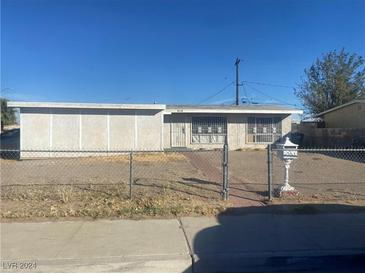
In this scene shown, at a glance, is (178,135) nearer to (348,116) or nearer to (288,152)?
(348,116)

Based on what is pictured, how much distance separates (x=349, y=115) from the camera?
25969 mm

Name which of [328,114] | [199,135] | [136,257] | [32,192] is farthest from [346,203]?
[328,114]

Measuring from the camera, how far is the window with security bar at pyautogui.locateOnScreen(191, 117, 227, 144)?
1001 inches

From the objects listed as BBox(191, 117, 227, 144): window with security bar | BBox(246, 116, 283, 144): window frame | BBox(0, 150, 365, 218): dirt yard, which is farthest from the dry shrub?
BBox(246, 116, 283, 144): window frame

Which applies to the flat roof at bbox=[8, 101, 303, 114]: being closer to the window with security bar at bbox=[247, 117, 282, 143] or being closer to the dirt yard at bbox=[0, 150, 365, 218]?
the window with security bar at bbox=[247, 117, 282, 143]

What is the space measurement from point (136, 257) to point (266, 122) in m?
22.0

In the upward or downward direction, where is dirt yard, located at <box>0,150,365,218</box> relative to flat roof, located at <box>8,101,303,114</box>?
downward

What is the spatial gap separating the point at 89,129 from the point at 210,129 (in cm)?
910

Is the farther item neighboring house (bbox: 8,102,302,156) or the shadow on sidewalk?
neighboring house (bbox: 8,102,302,156)

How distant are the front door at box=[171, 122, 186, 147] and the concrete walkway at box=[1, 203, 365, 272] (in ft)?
60.5

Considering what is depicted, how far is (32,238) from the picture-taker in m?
5.59

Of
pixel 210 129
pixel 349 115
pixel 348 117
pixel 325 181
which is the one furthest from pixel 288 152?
pixel 348 117

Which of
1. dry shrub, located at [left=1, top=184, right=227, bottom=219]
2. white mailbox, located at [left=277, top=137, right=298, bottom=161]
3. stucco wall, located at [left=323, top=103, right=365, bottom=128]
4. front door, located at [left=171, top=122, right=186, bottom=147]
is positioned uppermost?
stucco wall, located at [left=323, top=103, right=365, bottom=128]

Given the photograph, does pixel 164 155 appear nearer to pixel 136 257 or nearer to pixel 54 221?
pixel 54 221
